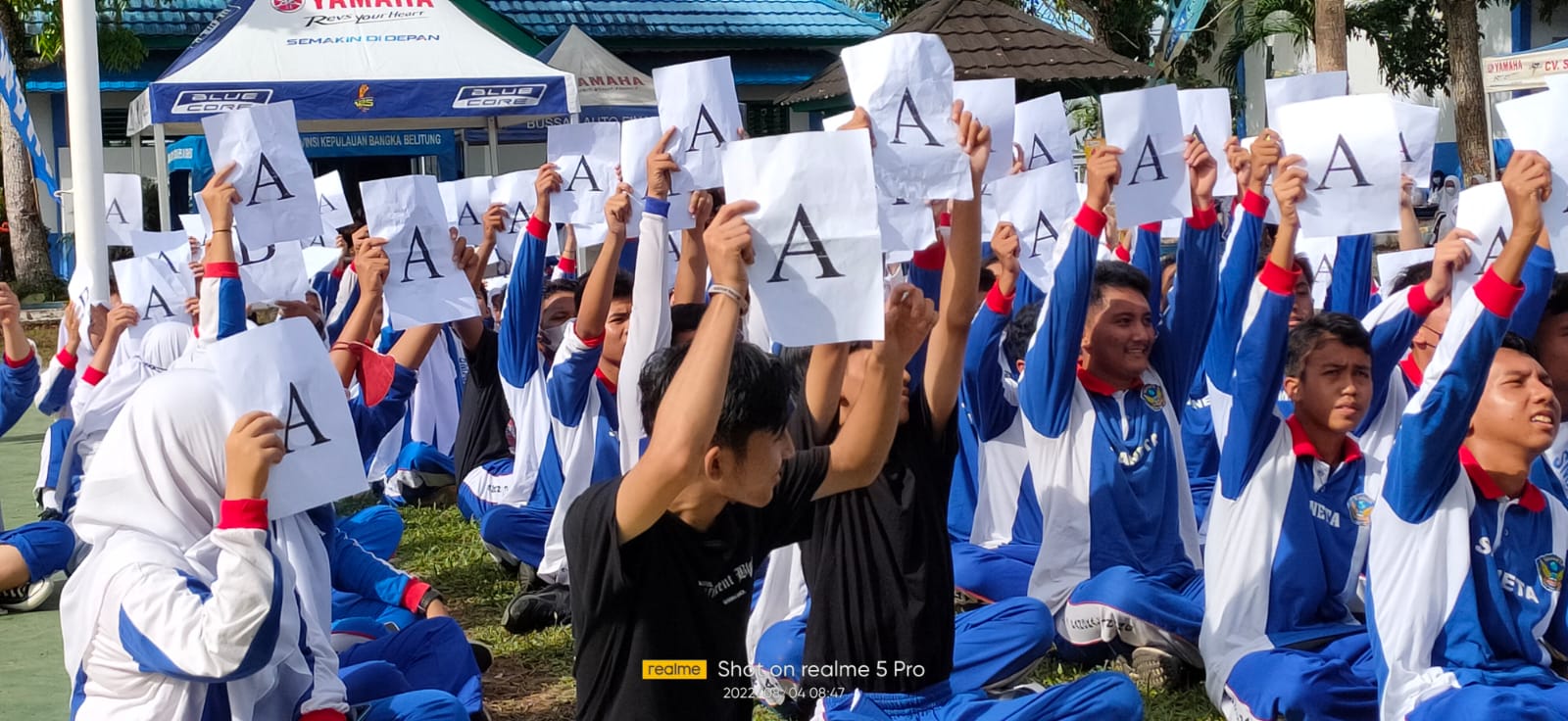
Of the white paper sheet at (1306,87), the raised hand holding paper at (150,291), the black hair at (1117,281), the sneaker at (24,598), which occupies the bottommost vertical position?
the sneaker at (24,598)

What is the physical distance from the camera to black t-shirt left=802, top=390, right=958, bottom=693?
3.70 m

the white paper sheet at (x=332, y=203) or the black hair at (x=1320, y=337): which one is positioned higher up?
the white paper sheet at (x=332, y=203)

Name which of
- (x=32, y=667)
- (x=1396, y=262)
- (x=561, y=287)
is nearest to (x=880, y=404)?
(x=1396, y=262)

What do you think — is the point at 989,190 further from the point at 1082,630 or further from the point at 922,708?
the point at 922,708

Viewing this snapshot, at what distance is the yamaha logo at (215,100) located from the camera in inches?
515

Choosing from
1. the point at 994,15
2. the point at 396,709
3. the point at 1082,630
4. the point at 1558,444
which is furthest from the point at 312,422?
the point at 994,15

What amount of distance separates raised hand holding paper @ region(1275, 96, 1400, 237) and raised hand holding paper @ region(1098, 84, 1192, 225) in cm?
49

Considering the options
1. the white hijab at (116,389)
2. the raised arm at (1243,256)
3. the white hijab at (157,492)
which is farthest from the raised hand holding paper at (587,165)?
the white hijab at (157,492)

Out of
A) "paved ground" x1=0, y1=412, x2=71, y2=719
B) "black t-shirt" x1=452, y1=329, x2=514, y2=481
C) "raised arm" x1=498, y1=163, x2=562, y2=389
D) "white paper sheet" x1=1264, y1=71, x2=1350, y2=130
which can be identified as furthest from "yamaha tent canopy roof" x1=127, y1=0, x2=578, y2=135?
"white paper sheet" x1=1264, y1=71, x2=1350, y2=130

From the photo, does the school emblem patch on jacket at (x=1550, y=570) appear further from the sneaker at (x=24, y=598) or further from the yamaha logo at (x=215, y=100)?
the yamaha logo at (x=215, y=100)

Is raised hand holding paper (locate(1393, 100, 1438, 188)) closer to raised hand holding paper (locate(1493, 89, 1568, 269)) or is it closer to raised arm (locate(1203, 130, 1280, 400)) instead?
raised arm (locate(1203, 130, 1280, 400))

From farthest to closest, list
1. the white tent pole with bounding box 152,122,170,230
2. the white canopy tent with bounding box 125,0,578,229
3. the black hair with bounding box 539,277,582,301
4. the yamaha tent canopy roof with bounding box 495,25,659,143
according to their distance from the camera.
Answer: the yamaha tent canopy roof with bounding box 495,25,659,143
the white canopy tent with bounding box 125,0,578,229
the white tent pole with bounding box 152,122,170,230
the black hair with bounding box 539,277,582,301

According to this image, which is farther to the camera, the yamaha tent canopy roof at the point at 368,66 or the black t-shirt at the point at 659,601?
the yamaha tent canopy roof at the point at 368,66

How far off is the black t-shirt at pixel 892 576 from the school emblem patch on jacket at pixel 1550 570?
130cm
